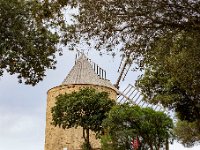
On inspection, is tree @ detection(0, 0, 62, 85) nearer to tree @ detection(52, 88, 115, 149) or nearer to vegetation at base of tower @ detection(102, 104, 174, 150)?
vegetation at base of tower @ detection(102, 104, 174, 150)

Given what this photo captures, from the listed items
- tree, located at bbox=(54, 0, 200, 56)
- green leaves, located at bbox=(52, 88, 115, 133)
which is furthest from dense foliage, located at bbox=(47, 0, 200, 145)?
green leaves, located at bbox=(52, 88, 115, 133)

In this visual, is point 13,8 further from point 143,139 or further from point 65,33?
point 143,139

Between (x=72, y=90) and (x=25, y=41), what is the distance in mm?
19684

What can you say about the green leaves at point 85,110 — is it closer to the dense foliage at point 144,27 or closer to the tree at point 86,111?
the tree at point 86,111

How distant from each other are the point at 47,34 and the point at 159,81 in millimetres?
7538

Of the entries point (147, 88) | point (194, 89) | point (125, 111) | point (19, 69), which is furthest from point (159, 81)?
point (19, 69)

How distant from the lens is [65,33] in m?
11.3

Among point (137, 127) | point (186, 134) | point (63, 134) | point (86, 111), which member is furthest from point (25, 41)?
point (186, 134)

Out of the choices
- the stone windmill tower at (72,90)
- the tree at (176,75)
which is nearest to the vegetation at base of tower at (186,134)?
the stone windmill tower at (72,90)

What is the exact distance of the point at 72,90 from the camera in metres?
32.1

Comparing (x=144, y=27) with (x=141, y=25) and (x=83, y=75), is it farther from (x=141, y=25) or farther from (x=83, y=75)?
(x=83, y=75)

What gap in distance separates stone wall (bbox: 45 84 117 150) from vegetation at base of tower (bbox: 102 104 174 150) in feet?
20.0

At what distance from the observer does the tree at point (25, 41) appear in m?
12.2

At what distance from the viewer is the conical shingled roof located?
108 ft
